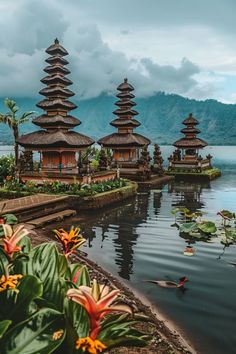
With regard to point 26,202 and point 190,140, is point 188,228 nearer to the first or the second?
point 26,202

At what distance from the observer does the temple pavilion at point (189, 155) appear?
43.8m

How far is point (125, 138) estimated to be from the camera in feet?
126

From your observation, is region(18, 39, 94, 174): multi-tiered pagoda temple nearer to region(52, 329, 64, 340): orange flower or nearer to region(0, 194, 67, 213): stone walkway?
region(0, 194, 67, 213): stone walkway

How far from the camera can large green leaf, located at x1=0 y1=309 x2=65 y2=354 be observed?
2043 mm

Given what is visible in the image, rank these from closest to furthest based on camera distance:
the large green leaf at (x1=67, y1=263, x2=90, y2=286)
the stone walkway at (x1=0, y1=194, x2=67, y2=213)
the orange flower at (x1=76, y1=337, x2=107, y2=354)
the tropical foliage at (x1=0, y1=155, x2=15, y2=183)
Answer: the orange flower at (x1=76, y1=337, x2=107, y2=354), the large green leaf at (x1=67, y1=263, x2=90, y2=286), the stone walkway at (x1=0, y1=194, x2=67, y2=213), the tropical foliage at (x1=0, y1=155, x2=15, y2=183)

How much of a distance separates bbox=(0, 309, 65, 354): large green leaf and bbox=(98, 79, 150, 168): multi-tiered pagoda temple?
35268mm

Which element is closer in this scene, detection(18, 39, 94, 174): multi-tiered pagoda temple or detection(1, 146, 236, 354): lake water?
A: detection(1, 146, 236, 354): lake water

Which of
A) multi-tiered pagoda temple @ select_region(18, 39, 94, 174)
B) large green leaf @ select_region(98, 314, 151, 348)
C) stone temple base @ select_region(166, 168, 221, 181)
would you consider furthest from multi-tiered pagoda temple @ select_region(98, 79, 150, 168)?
large green leaf @ select_region(98, 314, 151, 348)

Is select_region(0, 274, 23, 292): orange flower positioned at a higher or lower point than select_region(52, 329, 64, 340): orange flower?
higher

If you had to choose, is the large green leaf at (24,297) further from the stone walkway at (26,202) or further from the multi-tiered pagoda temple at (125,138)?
the multi-tiered pagoda temple at (125,138)

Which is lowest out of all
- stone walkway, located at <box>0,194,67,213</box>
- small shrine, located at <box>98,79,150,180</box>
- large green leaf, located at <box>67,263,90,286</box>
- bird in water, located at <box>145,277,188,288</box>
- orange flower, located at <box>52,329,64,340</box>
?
bird in water, located at <box>145,277,188,288</box>

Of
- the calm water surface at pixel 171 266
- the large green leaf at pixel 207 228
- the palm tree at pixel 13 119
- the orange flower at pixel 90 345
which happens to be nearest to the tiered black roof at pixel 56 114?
the palm tree at pixel 13 119

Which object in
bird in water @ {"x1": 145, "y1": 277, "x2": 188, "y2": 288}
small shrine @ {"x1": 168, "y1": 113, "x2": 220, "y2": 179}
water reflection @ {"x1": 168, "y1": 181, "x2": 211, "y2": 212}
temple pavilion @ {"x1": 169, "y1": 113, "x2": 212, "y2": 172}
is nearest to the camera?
bird in water @ {"x1": 145, "y1": 277, "x2": 188, "y2": 288}

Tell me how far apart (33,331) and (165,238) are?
1229cm
